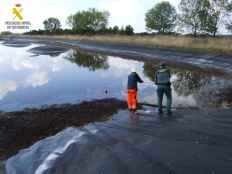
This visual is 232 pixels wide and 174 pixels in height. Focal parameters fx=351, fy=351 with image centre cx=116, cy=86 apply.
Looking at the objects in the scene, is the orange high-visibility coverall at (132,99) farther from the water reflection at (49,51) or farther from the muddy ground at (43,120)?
the water reflection at (49,51)

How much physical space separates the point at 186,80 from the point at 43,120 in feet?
37.0

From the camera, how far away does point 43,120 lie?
44.8 feet

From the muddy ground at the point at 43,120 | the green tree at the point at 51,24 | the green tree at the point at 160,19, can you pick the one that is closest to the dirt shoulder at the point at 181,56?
the muddy ground at the point at 43,120

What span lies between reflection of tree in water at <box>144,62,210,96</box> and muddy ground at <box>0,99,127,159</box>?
441 centimetres

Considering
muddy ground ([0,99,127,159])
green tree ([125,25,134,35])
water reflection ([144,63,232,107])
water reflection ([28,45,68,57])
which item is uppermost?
green tree ([125,25,134,35])

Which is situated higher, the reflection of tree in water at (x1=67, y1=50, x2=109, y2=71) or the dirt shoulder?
the dirt shoulder

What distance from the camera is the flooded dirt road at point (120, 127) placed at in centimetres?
788

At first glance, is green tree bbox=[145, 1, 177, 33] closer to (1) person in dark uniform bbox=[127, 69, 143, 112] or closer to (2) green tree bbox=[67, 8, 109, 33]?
(2) green tree bbox=[67, 8, 109, 33]

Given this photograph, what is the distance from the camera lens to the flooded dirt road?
7.88 m

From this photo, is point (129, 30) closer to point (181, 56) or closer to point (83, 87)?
point (181, 56)

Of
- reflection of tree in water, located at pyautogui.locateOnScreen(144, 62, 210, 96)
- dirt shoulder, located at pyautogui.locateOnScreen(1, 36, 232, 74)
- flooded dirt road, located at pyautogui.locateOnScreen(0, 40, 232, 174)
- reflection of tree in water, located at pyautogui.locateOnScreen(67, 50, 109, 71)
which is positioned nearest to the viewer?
flooded dirt road, located at pyautogui.locateOnScreen(0, 40, 232, 174)

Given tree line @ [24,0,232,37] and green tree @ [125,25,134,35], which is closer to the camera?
tree line @ [24,0,232,37]

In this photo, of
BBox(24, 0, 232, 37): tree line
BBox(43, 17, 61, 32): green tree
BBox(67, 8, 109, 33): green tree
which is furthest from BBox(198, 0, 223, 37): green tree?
BBox(43, 17, 61, 32): green tree

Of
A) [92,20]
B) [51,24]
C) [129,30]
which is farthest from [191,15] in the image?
[51,24]
